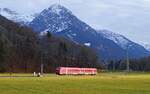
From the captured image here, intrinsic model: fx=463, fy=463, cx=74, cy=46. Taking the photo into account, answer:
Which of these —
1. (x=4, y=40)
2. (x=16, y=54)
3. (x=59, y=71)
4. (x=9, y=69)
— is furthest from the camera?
(x=16, y=54)

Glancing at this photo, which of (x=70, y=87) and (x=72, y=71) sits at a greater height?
(x=72, y=71)

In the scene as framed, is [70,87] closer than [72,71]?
Yes

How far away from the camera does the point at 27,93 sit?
125ft

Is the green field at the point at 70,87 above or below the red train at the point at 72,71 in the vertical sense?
below

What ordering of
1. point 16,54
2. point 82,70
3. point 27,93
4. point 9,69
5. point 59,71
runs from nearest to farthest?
point 27,93 → point 59,71 → point 82,70 → point 9,69 → point 16,54

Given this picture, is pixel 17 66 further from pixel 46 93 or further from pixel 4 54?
pixel 46 93

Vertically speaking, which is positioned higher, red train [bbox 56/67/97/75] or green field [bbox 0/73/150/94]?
red train [bbox 56/67/97/75]

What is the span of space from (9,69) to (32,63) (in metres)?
28.1

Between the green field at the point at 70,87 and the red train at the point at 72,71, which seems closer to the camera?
the green field at the point at 70,87

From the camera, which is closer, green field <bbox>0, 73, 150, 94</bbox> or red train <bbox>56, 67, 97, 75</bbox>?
green field <bbox>0, 73, 150, 94</bbox>

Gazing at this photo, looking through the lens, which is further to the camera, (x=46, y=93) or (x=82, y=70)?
(x=82, y=70)

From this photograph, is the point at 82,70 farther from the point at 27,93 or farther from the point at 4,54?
the point at 27,93

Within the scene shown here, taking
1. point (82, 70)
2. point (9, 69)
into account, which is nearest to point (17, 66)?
point (9, 69)

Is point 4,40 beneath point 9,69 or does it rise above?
above
